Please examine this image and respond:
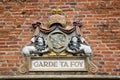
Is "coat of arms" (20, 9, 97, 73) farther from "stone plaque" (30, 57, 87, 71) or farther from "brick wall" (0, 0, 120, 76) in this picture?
"brick wall" (0, 0, 120, 76)

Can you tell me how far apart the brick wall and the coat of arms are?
0.43 ft

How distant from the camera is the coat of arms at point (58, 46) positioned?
7.21 m

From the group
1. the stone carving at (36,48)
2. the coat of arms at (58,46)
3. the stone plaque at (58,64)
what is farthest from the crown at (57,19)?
the stone plaque at (58,64)

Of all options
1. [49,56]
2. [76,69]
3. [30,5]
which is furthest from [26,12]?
[76,69]

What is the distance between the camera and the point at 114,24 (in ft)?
25.0

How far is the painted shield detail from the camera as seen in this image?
7.31 meters

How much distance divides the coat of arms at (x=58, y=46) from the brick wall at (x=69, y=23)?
0.43 ft

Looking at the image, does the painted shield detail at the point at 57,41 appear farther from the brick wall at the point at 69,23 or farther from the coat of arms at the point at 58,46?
the brick wall at the point at 69,23

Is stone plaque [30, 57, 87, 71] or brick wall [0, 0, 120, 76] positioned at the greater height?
brick wall [0, 0, 120, 76]

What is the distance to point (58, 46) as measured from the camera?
7320 millimetres

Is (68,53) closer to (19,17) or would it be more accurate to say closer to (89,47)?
(89,47)

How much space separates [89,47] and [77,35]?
32 centimetres

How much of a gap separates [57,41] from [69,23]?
49cm

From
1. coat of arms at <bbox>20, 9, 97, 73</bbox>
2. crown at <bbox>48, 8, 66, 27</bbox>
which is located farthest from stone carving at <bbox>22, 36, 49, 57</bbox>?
crown at <bbox>48, 8, 66, 27</bbox>
